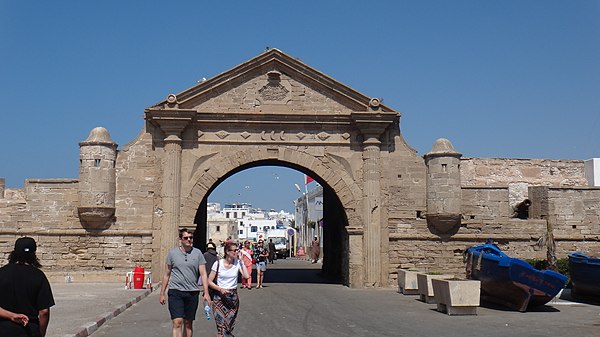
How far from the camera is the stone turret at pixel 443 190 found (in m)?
19.1

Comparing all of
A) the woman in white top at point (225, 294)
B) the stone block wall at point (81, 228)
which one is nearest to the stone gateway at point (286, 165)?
the stone block wall at point (81, 228)

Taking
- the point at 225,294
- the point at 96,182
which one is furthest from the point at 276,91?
the point at 225,294

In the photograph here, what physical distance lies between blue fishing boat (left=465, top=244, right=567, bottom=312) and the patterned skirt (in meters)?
7.29

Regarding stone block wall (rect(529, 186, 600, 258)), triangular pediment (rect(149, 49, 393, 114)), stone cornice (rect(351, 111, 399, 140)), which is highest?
triangular pediment (rect(149, 49, 393, 114))

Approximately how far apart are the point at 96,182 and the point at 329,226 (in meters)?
9.83

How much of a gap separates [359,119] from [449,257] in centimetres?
505

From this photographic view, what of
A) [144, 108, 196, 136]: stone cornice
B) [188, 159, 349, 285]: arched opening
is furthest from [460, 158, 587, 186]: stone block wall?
[144, 108, 196, 136]: stone cornice

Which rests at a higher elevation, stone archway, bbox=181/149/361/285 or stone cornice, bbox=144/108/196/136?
stone cornice, bbox=144/108/196/136

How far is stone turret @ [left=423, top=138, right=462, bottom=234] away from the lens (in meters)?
19.1

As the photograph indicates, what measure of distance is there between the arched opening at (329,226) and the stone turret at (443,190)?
270 centimetres

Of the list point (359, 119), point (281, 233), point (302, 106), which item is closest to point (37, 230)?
point (302, 106)

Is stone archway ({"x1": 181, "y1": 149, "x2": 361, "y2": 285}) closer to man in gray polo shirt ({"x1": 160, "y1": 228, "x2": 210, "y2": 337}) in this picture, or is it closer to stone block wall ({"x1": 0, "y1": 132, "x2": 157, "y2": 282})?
stone block wall ({"x1": 0, "y1": 132, "x2": 157, "y2": 282})

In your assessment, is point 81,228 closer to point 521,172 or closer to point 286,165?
point 286,165

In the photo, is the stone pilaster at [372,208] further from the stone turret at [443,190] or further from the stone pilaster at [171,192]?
the stone pilaster at [171,192]
